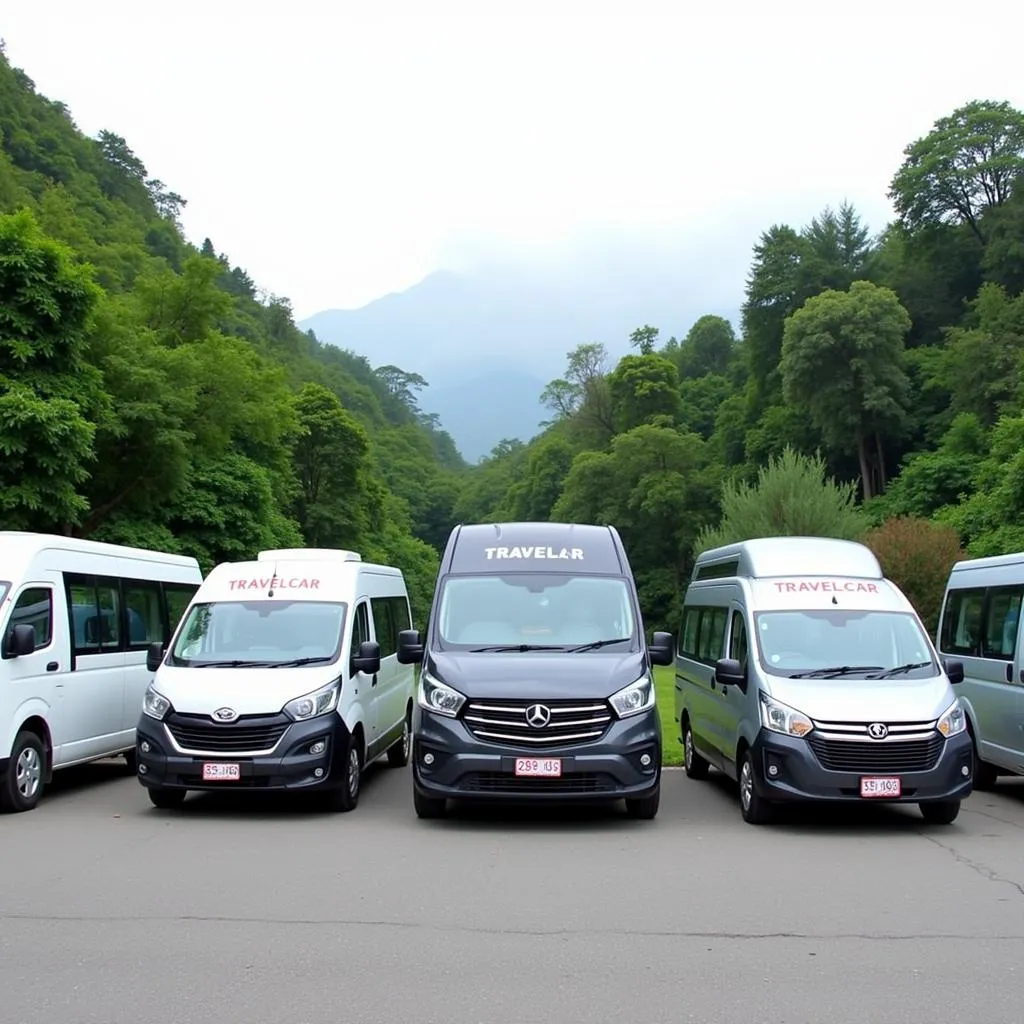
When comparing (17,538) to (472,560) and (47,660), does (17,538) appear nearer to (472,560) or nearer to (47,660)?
(47,660)

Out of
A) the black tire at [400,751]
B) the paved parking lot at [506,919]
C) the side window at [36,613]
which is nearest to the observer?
the paved parking lot at [506,919]

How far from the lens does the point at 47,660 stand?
11898 mm

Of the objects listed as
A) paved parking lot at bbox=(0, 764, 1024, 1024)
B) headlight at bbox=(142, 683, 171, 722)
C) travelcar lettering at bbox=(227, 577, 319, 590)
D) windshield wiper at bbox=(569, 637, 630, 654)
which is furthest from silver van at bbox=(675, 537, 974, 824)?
headlight at bbox=(142, 683, 171, 722)

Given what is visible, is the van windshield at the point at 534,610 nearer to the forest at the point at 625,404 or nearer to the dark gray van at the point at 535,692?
the dark gray van at the point at 535,692

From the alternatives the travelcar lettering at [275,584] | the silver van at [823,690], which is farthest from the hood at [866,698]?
the travelcar lettering at [275,584]

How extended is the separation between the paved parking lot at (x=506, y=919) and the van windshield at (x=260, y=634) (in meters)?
1.50

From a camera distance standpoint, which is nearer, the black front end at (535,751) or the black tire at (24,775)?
the black front end at (535,751)

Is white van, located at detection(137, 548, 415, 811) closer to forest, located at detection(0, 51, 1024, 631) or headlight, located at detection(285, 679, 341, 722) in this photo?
headlight, located at detection(285, 679, 341, 722)

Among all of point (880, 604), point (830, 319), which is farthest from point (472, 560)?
point (830, 319)

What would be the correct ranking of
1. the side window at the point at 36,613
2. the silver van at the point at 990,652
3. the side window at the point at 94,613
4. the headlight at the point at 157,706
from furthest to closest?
the side window at the point at 94,613, the silver van at the point at 990,652, the side window at the point at 36,613, the headlight at the point at 157,706

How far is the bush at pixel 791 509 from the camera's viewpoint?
52.7 m

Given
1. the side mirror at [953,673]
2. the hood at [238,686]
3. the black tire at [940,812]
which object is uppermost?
the hood at [238,686]

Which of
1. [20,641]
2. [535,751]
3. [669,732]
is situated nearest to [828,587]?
[535,751]

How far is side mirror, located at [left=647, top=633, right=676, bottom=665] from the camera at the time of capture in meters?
10.9
